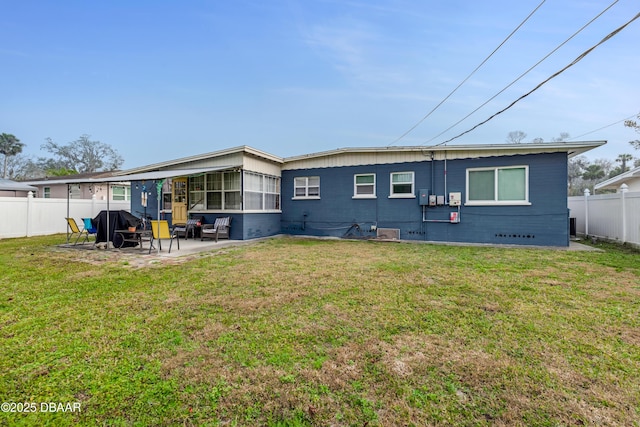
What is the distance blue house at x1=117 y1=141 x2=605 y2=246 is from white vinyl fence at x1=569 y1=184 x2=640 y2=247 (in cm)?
185

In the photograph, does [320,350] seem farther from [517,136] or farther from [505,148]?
[517,136]

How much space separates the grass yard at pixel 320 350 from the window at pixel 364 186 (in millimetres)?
6599

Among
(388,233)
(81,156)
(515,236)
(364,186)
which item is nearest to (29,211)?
(364,186)

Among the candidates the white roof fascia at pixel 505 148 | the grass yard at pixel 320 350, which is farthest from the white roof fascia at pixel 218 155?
the grass yard at pixel 320 350

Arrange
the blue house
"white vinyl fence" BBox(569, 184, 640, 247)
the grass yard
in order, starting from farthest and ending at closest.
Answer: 1. the blue house
2. "white vinyl fence" BBox(569, 184, 640, 247)
3. the grass yard

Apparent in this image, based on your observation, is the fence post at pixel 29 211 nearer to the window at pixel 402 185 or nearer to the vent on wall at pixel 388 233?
the vent on wall at pixel 388 233

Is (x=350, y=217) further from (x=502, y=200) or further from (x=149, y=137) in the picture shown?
(x=149, y=137)

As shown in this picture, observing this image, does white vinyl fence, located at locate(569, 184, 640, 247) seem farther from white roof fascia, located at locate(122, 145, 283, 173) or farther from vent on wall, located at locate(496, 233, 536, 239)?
white roof fascia, located at locate(122, 145, 283, 173)

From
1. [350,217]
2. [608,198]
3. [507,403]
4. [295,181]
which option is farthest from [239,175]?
[608,198]

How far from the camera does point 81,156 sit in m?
41.8

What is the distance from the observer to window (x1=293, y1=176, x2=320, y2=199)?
1242cm

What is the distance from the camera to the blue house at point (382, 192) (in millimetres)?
9289

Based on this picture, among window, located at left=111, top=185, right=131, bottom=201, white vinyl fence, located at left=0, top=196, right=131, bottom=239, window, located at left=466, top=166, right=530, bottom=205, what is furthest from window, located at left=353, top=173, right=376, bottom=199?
window, located at left=111, top=185, right=131, bottom=201

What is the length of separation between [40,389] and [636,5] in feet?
32.7
